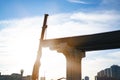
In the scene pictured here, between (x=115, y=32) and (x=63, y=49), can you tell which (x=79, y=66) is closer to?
(x=63, y=49)

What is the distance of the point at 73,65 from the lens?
2533 centimetres

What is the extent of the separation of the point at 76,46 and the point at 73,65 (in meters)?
2.21

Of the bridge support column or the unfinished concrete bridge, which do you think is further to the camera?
the bridge support column

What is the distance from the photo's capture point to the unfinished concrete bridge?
2300 centimetres

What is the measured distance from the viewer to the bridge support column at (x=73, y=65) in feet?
81.7

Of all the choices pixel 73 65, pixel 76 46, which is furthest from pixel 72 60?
pixel 76 46

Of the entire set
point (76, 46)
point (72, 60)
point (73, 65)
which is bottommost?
point (73, 65)

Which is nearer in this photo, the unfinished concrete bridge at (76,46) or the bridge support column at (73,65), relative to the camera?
the unfinished concrete bridge at (76,46)

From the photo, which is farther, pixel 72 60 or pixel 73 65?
A: pixel 72 60

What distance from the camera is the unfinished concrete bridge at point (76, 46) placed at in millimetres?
23000

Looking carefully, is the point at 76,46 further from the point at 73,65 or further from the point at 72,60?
the point at 73,65

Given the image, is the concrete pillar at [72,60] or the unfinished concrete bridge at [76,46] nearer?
the unfinished concrete bridge at [76,46]

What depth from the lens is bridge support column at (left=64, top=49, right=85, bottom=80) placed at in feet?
81.7

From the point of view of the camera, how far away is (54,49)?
2583 centimetres
